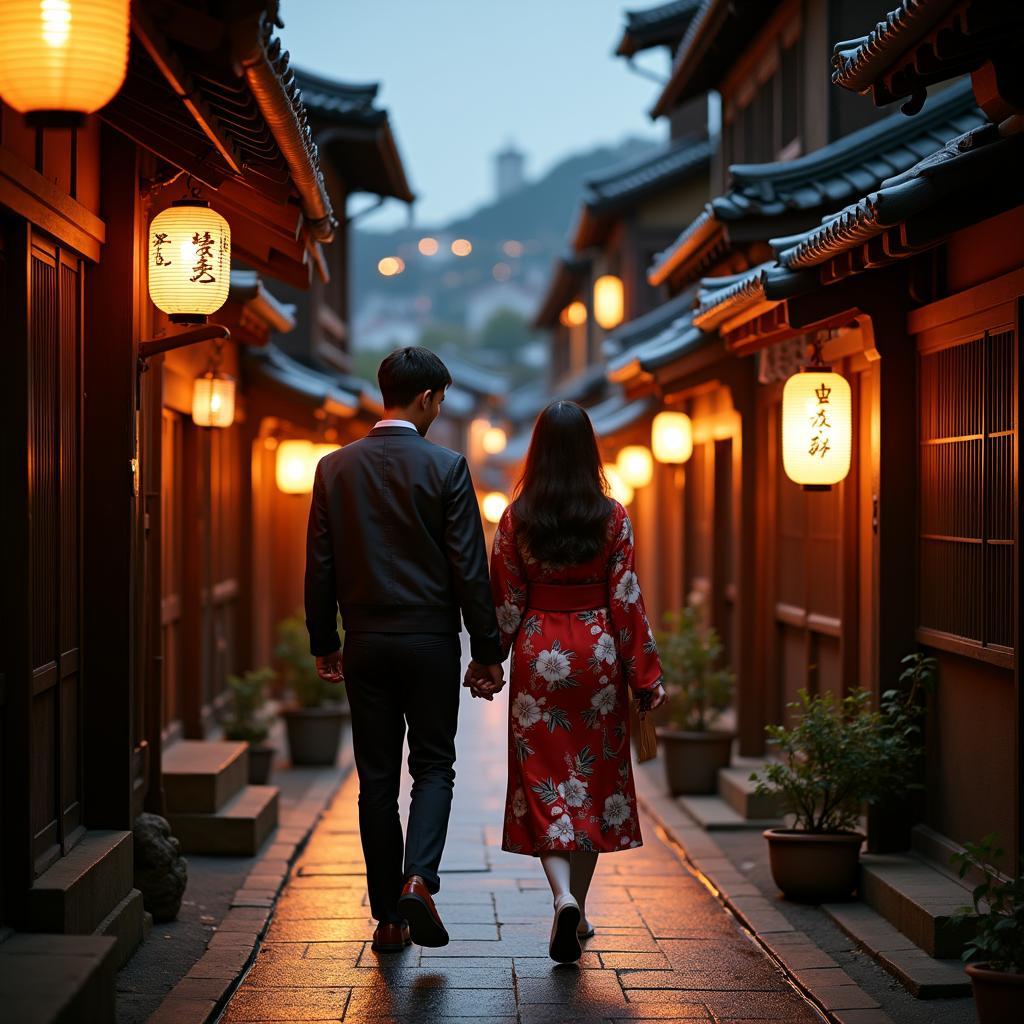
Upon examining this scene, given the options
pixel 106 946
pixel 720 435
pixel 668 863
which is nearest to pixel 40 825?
pixel 106 946

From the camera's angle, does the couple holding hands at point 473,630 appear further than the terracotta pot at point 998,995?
Yes

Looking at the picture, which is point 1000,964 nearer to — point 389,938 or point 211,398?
point 389,938

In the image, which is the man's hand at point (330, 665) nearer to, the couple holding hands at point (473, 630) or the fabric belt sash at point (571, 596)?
the couple holding hands at point (473, 630)

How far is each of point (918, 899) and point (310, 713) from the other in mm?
8125

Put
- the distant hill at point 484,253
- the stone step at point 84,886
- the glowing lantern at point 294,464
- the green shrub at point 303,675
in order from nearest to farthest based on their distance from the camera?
the stone step at point 84,886 → the green shrub at point 303,675 → the glowing lantern at point 294,464 → the distant hill at point 484,253

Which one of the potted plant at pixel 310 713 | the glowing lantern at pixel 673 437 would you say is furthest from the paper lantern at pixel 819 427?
the glowing lantern at pixel 673 437

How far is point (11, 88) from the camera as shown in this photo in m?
4.48

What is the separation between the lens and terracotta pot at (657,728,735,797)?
12750 millimetres

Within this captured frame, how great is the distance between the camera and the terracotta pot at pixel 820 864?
8.55 metres

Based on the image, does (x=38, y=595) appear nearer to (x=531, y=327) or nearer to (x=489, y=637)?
(x=489, y=637)

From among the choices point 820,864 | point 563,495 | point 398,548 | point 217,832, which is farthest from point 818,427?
point 217,832

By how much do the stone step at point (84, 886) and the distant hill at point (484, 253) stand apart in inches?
6048

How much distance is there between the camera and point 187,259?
8.14 meters

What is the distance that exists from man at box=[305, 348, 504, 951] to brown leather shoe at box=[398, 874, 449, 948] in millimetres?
319
